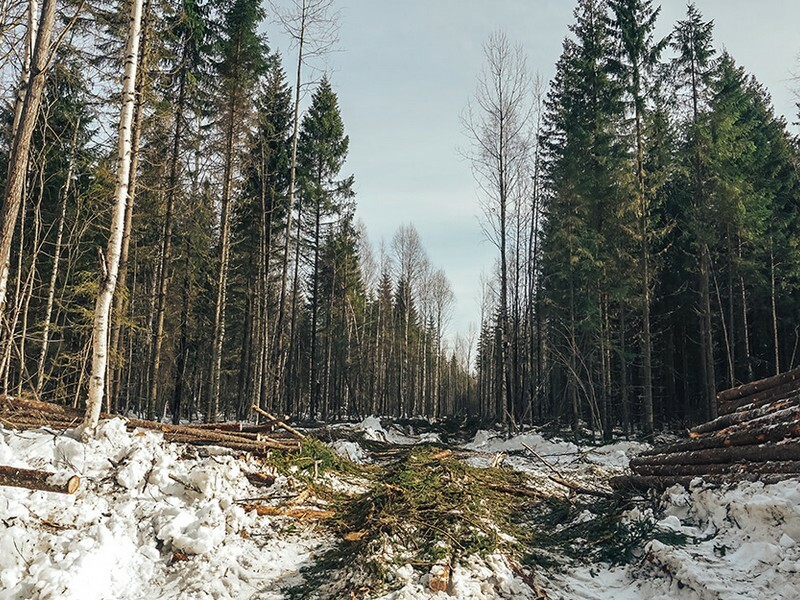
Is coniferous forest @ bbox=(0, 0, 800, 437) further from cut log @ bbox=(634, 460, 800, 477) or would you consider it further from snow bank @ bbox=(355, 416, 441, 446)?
cut log @ bbox=(634, 460, 800, 477)

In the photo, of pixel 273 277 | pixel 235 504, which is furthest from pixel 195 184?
pixel 235 504

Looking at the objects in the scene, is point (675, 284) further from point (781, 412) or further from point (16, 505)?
point (16, 505)

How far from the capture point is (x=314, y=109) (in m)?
27.4

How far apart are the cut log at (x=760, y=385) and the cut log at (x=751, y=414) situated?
A: 85 centimetres

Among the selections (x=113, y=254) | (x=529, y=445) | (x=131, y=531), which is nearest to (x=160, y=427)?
(x=113, y=254)

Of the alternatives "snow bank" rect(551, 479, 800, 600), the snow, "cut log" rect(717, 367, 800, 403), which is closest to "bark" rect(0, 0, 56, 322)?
the snow

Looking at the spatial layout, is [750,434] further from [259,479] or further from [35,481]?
[35,481]

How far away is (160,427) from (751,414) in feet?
32.4

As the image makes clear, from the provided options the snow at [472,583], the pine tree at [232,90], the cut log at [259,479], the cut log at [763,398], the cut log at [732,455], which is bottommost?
the snow at [472,583]

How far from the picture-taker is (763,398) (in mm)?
8664

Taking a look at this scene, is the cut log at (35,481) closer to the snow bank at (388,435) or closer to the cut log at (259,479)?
the cut log at (259,479)

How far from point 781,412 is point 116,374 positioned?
18.6 metres

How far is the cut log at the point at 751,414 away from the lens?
738 cm

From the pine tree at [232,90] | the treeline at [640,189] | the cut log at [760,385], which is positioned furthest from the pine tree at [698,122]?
the pine tree at [232,90]
